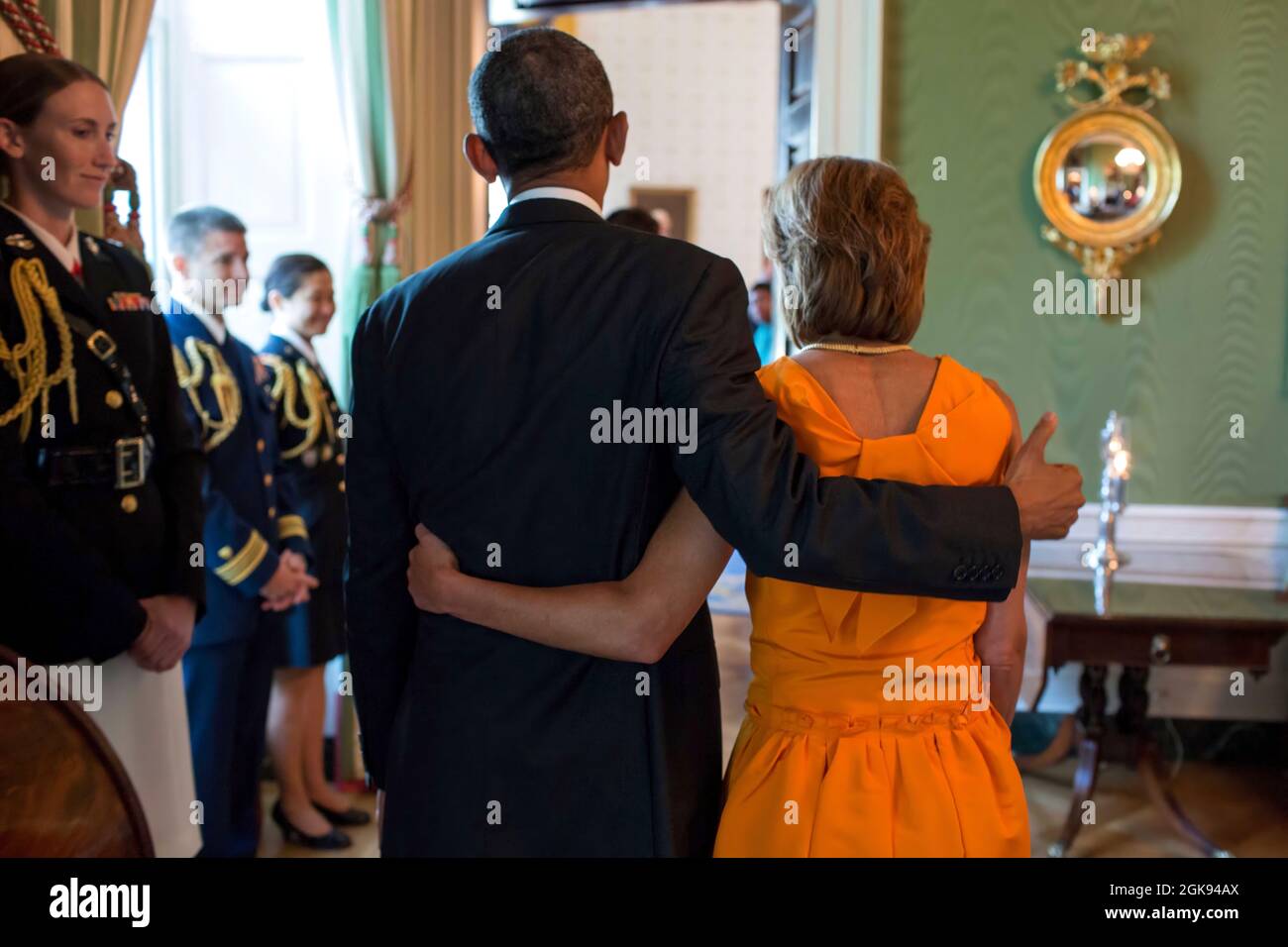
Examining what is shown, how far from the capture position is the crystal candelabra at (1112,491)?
3.58 meters

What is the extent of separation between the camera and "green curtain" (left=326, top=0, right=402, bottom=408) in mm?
3568

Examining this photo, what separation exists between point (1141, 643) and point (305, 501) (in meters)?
2.26

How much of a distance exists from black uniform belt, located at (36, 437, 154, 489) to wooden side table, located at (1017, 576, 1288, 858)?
2312 mm

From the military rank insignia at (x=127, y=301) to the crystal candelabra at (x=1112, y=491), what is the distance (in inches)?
105

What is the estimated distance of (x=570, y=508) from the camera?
136cm

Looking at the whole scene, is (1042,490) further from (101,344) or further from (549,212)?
(101,344)

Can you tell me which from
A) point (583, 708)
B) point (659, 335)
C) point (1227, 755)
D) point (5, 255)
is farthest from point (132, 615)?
point (1227, 755)

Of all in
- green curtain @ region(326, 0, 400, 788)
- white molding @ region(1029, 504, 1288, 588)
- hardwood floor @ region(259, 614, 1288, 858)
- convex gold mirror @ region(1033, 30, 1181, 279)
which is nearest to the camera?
hardwood floor @ region(259, 614, 1288, 858)

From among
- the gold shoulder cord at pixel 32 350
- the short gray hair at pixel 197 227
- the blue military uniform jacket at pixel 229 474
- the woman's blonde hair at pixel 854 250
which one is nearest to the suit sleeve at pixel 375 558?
the woman's blonde hair at pixel 854 250

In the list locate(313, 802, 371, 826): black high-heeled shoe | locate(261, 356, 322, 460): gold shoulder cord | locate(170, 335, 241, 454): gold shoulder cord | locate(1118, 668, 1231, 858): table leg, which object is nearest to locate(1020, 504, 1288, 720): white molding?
locate(1118, 668, 1231, 858): table leg

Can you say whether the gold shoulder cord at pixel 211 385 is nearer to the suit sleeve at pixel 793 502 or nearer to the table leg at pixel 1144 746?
the suit sleeve at pixel 793 502

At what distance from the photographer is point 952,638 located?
4.96 feet

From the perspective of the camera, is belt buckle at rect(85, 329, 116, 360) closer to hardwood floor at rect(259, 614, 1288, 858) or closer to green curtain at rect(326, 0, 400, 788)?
green curtain at rect(326, 0, 400, 788)

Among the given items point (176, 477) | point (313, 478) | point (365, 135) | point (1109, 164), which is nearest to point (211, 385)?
point (313, 478)
